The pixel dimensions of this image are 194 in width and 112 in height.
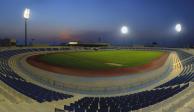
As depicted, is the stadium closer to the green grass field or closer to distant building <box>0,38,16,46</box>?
the green grass field

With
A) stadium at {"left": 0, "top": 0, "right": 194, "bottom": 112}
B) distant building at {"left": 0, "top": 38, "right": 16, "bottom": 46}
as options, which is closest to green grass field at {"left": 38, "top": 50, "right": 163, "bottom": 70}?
stadium at {"left": 0, "top": 0, "right": 194, "bottom": 112}

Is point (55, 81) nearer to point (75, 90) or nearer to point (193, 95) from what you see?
point (75, 90)

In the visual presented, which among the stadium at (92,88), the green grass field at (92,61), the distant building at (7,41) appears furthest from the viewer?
the distant building at (7,41)

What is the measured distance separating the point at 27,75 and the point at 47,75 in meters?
1.91

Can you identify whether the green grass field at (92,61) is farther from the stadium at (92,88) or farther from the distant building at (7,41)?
the distant building at (7,41)

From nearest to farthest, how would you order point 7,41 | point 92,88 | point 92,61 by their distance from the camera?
point 92,88, point 92,61, point 7,41

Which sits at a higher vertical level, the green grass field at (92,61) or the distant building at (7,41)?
the distant building at (7,41)

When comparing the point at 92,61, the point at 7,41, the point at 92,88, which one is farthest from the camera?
the point at 7,41

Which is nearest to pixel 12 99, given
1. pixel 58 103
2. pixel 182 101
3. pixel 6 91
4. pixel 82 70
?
pixel 6 91

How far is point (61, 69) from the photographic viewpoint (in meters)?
23.8

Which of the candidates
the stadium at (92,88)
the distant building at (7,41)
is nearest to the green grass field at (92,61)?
the stadium at (92,88)

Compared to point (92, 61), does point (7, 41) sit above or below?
above

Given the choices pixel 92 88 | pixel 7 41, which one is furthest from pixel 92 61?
pixel 7 41

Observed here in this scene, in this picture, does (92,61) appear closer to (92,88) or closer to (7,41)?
(92,88)
